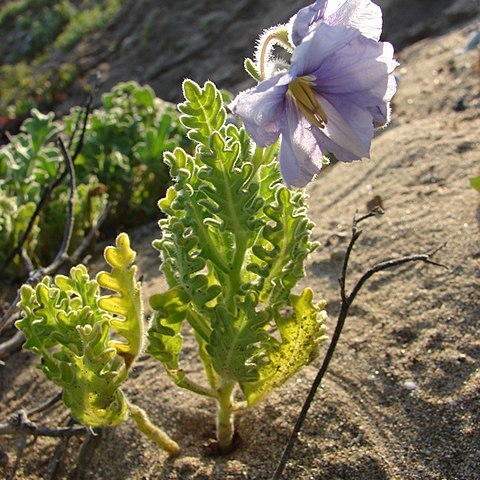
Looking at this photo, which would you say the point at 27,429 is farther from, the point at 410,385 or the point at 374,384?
the point at 410,385

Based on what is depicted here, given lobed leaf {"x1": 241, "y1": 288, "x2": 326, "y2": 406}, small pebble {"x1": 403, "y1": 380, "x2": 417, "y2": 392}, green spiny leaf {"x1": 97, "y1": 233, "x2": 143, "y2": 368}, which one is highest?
green spiny leaf {"x1": 97, "y1": 233, "x2": 143, "y2": 368}

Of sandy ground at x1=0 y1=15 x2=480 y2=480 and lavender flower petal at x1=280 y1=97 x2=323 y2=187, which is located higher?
lavender flower petal at x1=280 y1=97 x2=323 y2=187

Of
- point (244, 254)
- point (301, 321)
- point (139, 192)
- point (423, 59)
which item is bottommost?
point (423, 59)

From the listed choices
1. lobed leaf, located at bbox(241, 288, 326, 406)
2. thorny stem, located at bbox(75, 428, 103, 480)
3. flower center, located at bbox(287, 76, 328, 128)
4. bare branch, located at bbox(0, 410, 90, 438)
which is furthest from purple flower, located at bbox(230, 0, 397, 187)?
thorny stem, located at bbox(75, 428, 103, 480)

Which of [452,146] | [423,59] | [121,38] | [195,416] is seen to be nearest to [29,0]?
[121,38]

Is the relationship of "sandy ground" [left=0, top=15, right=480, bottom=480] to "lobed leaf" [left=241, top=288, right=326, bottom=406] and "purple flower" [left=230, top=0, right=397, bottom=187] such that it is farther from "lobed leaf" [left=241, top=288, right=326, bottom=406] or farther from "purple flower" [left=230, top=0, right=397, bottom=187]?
"purple flower" [left=230, top=0, right=397, bottom=187]

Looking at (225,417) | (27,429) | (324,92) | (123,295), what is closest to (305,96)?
(324,92)

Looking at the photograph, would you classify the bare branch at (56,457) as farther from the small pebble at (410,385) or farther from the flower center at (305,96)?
the flower center at (305,96)

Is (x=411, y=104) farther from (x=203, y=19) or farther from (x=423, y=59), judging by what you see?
(x=203, y=19)
